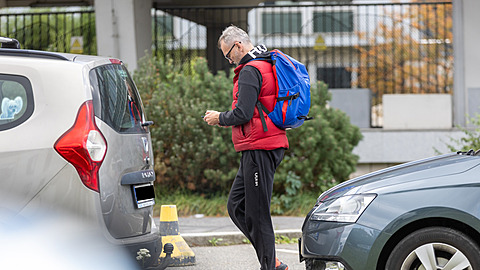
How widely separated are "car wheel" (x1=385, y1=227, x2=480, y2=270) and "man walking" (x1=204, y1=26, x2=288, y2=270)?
107 cm

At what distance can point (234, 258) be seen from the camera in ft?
21.9

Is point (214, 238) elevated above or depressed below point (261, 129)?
below

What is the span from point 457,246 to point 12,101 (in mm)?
2755

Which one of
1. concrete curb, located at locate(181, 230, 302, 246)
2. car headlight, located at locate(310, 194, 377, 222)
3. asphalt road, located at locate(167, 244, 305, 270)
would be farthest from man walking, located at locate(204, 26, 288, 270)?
concrete curb, located at locate(181, 230, 302, 246)

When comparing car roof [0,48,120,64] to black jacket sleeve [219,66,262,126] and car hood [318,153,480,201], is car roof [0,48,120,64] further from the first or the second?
car hood [318,153,480,201]

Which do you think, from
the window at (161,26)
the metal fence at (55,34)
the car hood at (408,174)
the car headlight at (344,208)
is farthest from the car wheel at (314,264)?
the window at (161,26)

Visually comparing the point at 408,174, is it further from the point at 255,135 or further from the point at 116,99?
the point at 116,99

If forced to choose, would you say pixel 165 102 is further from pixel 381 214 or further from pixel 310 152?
pixel 381 214

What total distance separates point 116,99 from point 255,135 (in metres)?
1.04

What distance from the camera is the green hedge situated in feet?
30.6

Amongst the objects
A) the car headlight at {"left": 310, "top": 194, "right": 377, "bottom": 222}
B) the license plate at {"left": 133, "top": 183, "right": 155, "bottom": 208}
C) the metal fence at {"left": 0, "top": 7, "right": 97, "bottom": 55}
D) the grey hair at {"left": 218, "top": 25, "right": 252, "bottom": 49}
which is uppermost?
the metal fence at {"left": 0, "top": 7, "right": 97, "bottom": 55}

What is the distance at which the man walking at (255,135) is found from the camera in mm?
4871

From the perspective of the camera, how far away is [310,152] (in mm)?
9359

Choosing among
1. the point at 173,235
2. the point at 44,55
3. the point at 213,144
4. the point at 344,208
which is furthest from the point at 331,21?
the point at 44,55
